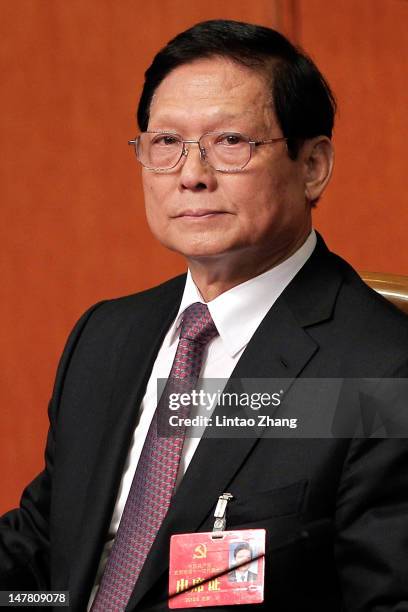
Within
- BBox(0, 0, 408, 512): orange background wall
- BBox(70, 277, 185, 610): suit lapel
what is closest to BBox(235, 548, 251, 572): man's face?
BBox(70, 277, 185, 610): suit lapel

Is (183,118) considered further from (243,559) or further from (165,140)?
(243,559)

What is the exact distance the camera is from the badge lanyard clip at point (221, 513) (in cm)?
138

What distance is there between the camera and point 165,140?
1.54 meters

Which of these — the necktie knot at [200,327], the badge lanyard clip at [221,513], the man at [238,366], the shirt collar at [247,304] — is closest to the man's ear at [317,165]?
the man at [238,366]

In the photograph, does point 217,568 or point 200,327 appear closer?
point 217,568

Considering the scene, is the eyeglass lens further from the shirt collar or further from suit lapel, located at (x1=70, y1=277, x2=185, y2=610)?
suit lapel, located at (x1=70, y1=277, x2=185, y2=610)

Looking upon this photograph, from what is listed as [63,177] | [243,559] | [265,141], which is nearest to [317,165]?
[265,141]

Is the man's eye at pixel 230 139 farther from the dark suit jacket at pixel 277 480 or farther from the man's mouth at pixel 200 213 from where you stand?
the dark suit jacket at pixel 277 480

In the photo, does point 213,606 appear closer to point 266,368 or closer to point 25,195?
point 266,368

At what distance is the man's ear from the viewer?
1.58 meters

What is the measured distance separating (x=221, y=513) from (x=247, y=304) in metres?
0.32

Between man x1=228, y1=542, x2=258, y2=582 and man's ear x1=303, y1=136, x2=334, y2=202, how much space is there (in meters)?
0.54

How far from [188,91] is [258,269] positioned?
0.28m

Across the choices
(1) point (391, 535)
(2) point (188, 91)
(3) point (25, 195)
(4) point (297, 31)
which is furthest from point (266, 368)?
(4) point (297, 31)
